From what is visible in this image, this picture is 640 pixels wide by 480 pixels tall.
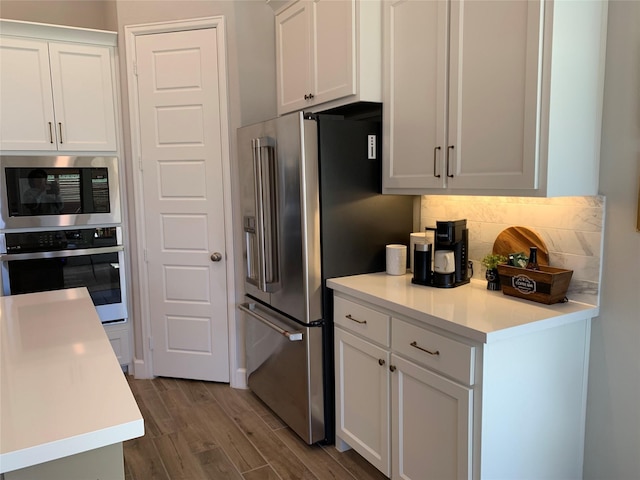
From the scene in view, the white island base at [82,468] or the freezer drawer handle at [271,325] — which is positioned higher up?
the white island base at [82,468]

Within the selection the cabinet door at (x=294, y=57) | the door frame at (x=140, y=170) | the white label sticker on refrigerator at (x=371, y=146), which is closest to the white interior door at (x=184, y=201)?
the door frame at (x=140, y=170)

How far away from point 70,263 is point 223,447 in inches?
66.4

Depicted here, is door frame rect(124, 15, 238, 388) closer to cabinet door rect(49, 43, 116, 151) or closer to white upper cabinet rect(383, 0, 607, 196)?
cabinet door rect(49, 43, 116, 151)

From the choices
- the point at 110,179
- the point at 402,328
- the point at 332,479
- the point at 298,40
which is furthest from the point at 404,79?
the point at 110,179

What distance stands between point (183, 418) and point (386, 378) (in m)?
1.48

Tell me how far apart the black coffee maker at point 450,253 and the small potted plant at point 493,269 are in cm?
12

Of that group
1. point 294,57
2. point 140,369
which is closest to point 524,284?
point 294,57

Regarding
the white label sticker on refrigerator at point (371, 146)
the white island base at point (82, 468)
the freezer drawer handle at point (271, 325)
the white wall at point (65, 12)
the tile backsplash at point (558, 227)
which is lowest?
the freezer drawer handle at point (271, 325)

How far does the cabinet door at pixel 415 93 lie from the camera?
83.2 inches

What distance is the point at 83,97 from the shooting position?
3344mm

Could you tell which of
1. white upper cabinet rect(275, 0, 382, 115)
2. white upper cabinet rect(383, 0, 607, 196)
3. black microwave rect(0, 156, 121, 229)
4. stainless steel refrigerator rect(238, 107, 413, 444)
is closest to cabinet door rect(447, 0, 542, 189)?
white upper cabinet rect(383, 0, 607, 196)

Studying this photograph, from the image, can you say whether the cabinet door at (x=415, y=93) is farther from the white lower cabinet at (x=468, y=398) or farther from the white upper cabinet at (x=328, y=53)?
the white lower cabinet at (x=468, y=398)

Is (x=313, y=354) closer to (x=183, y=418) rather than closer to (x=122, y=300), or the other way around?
(x=183, y=418)

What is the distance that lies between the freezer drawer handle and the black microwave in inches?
45.4
